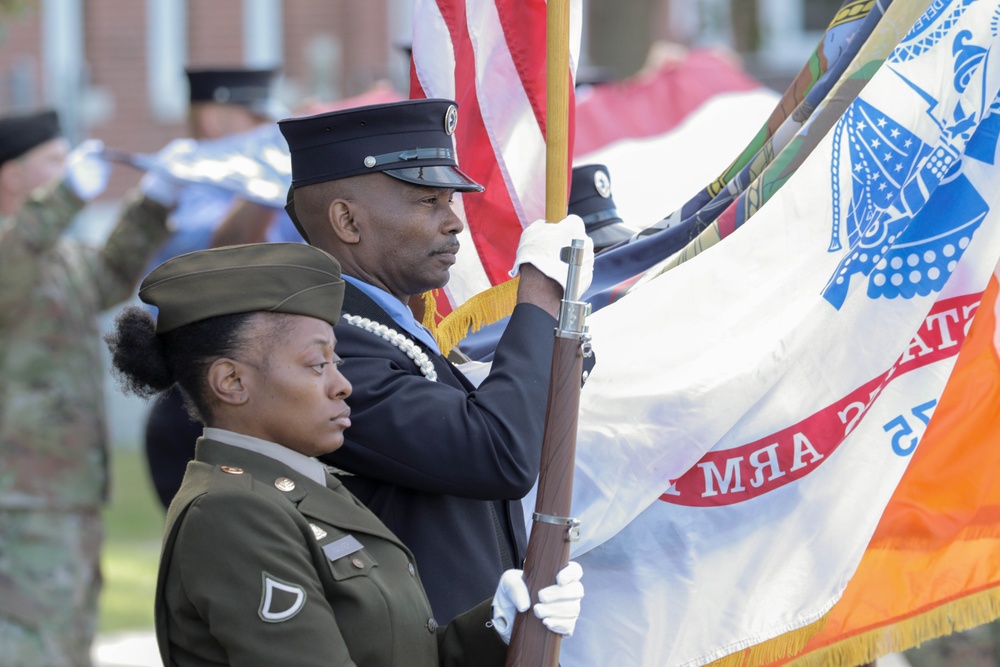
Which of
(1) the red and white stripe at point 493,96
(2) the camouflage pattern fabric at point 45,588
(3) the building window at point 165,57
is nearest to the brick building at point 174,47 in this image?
(3) the building window at point 165,57

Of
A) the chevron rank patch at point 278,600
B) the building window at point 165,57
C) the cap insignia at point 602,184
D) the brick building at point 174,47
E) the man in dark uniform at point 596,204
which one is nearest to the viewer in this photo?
the chevron rank patch at point 278,600

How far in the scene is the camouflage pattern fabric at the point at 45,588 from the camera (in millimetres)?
5996

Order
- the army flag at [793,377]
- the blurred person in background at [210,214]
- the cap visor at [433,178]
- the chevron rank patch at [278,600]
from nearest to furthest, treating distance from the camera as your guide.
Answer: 1. the chevron rank patch at [278,600]
2. the cap visor at [433,178]
3. the army flag at [793,377]
4. the blurred person in background at [210,214]

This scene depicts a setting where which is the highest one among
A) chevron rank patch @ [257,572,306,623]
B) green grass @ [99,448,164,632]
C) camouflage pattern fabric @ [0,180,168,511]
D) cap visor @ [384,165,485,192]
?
cap visor @ [384,165,485,192]

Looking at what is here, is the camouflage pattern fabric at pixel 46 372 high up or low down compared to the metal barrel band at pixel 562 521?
down

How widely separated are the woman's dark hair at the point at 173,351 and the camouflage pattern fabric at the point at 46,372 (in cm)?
376

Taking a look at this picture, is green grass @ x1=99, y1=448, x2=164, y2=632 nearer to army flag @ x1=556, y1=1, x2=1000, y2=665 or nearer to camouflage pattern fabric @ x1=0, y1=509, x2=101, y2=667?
camouflage pattern fabric @ x1=0, y1=509, x2=101, y2=667

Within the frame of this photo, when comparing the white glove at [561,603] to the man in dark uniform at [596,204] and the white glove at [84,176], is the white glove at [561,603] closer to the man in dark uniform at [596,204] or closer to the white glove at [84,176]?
the man in dark uniform at [596,204]

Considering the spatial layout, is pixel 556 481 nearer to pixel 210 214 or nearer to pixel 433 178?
pixel 433 178

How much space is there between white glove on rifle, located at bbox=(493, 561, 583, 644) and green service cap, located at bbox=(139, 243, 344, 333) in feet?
1.68

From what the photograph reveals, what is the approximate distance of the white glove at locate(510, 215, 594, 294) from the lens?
267cm

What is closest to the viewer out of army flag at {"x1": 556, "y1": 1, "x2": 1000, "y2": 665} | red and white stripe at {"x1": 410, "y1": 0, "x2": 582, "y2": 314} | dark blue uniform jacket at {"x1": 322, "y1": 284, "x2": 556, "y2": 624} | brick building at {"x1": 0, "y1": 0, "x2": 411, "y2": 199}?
dark blue uniform jacket at {"x1": 322, "y1": 284, "x2": 556, "y2": 624}

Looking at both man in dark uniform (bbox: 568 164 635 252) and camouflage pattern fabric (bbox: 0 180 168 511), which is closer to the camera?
man in dark uniform (bbox: 568 164 635 252)

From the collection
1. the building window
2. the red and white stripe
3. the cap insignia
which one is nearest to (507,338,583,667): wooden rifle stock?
the red and white stripe
